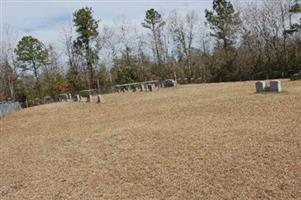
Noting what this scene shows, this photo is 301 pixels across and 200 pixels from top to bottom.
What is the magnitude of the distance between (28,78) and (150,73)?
17.8 meters

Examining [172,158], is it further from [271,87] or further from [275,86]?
[271,87]

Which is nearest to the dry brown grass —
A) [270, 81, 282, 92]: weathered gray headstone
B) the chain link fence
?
[270, 81, 282, 92]: weathered gray headstone

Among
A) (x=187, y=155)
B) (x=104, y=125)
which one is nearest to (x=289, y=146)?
(x=187, y=155)

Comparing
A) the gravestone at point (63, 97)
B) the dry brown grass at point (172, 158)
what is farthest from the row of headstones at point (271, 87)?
the gravestone at point (63, 97)

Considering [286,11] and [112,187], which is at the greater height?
[286,11]

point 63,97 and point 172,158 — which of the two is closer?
point 172,158

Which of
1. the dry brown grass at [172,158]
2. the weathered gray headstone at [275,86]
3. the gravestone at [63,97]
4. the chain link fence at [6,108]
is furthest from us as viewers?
the gravestone at [63,97]

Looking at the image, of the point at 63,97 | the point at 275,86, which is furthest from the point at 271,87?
the point at 63,97

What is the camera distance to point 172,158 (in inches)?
365

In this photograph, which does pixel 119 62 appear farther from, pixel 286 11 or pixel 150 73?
pixel 286 11

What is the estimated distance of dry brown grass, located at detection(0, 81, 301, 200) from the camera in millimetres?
7281

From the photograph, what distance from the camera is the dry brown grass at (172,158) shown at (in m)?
7.28

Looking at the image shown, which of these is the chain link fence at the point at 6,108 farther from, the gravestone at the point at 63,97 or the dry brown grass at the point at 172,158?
the dry brown grass at the point at 172,158

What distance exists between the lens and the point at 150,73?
171ft
